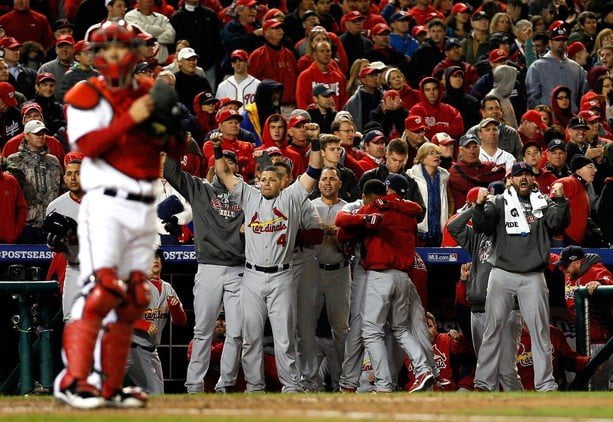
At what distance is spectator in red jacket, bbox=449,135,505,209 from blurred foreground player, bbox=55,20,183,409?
7079 mm

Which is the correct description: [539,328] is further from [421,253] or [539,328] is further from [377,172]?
[377,172]

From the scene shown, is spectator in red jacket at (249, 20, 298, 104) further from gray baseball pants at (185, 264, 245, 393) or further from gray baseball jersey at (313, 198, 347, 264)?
gray baseball pants at (185, 264, 245, 393)

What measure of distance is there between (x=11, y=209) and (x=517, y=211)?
471cm

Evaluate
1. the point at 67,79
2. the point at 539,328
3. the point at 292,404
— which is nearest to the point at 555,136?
the point at 539,328

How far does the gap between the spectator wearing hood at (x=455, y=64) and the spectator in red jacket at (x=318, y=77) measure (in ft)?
5.36

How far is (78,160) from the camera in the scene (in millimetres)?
12109

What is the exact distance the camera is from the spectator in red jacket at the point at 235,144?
44.0ft

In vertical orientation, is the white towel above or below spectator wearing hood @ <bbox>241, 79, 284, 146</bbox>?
below

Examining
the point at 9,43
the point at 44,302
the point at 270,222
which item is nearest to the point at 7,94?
the point at 9,43

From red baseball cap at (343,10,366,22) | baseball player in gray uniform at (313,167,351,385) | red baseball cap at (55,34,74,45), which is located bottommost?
baseball player in gray uniform at (313,167,351,385)

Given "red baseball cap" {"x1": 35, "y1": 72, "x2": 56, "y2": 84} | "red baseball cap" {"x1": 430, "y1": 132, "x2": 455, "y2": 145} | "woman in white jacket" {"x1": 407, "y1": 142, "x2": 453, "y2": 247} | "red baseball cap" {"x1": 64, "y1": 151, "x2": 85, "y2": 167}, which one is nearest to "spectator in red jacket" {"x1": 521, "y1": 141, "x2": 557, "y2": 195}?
"red baseball cap" {"x1": 430, "y1": 132, "x2": 455, "y2": 145}

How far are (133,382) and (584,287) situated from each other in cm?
409

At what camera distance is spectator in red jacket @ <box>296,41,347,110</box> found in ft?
51.3

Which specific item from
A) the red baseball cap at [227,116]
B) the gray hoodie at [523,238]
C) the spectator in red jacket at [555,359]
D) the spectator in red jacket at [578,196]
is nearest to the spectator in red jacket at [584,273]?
the spectator in red jacket at [555,359]
